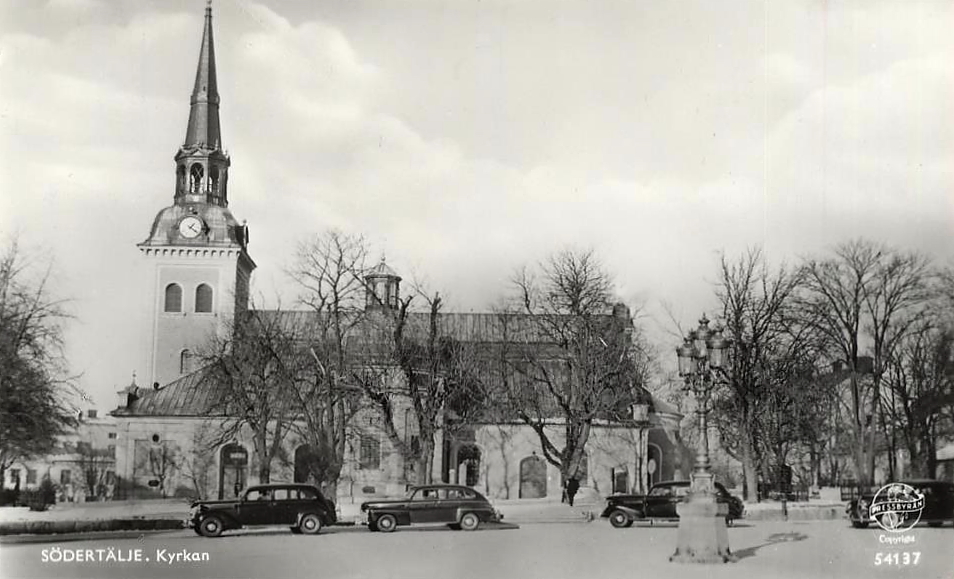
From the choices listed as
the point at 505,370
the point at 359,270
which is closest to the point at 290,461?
the point at 505,370

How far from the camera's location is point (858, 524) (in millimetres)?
23219

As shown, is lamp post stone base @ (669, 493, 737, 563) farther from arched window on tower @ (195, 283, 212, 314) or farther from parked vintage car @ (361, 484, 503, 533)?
arched window on tower @ (195, 283, 212, 314)

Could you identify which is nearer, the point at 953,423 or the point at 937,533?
the point at 937,533

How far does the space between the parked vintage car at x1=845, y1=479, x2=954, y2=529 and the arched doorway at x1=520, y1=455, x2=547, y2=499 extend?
28.7m

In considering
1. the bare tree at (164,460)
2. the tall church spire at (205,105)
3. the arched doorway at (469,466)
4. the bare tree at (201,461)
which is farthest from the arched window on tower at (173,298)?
the arched doorway at (469,466)

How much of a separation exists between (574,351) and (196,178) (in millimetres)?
23867

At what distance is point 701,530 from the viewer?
1870 centimetres

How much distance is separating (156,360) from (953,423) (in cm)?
4665

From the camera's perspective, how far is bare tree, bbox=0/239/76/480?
2208cm

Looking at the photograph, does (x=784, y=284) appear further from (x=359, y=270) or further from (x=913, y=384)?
(x=359, y=270)

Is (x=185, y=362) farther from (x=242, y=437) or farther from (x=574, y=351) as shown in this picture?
(x=574, y=351)

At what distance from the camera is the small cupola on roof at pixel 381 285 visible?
35062 mm

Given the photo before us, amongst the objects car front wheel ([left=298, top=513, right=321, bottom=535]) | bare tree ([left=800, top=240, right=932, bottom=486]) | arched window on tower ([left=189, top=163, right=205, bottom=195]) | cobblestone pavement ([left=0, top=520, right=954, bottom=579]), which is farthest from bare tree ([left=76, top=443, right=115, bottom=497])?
bare tree ([left=800, top=240, right=932, bottom=486])

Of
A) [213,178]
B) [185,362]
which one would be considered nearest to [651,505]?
[213,178]
